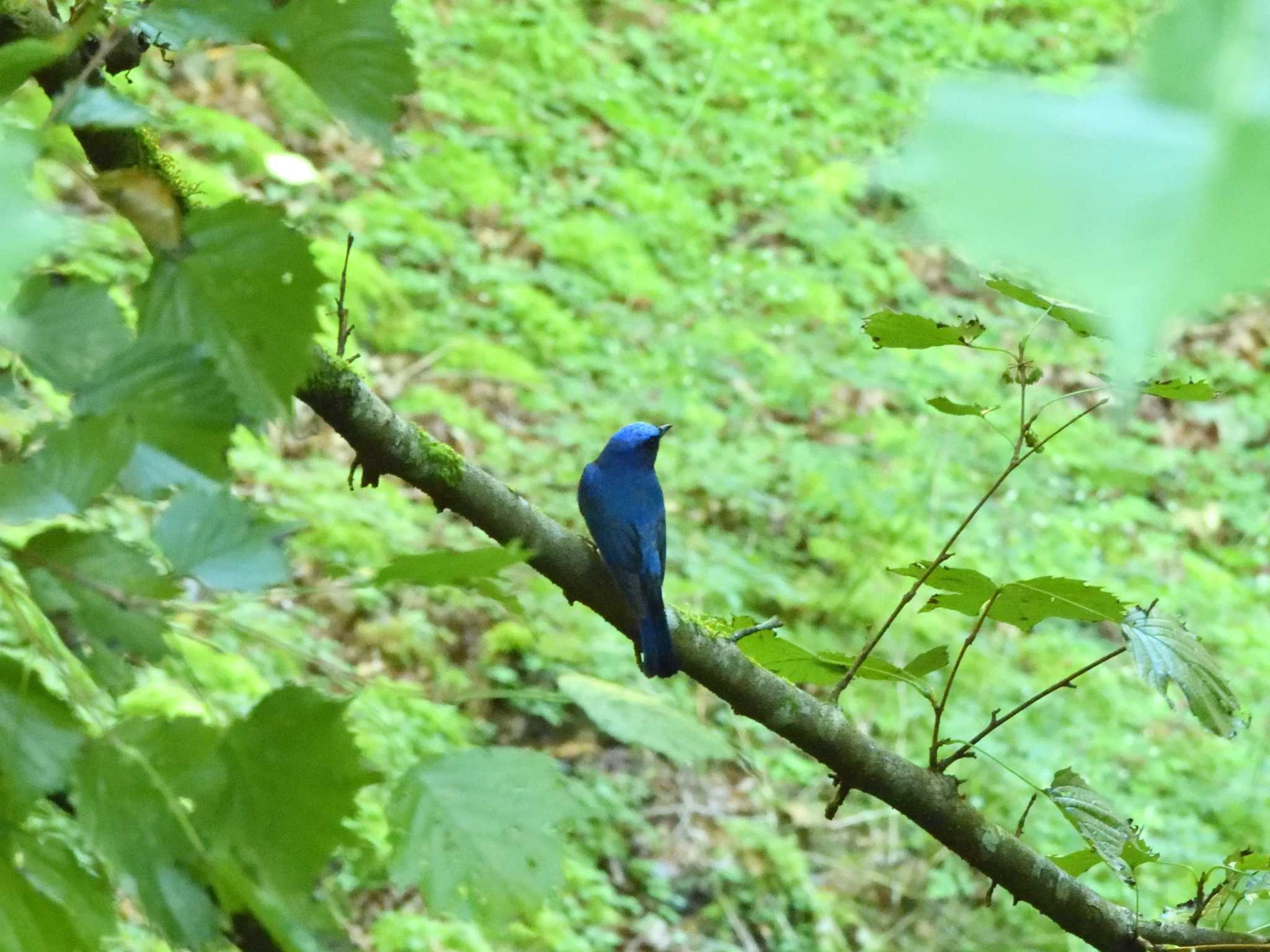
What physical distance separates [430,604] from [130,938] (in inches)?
74.3

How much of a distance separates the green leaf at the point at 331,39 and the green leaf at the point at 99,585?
240mm

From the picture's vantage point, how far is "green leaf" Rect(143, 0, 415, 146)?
55cm

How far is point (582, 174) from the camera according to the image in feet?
19.7

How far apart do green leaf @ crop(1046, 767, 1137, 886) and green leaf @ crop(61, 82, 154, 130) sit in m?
1.01

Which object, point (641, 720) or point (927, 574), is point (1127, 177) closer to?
point (641, 720)

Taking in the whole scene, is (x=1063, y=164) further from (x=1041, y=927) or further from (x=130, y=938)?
(x=1041, y=927)

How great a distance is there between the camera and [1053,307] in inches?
39.7

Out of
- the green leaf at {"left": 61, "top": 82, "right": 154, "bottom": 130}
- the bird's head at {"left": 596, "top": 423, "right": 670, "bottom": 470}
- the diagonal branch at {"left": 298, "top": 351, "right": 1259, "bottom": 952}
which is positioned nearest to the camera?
the green leaf at {"left": 61, "top": 82, "right": 154, "bottom": 130}

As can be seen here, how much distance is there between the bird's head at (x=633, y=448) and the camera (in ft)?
6.83

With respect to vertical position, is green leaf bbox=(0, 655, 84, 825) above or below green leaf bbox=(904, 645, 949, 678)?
above

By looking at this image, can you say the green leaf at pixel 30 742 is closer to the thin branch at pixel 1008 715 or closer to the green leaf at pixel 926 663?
the thin branch at pixel 1008 715

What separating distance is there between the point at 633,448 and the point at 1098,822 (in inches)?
44.1

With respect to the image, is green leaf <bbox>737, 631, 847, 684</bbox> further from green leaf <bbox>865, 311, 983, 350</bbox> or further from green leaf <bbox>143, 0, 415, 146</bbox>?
green leaf <bbox>143, 0, 415, 146</bbox>

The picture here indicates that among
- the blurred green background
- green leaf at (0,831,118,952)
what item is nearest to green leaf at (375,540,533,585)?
green leaf at (0,831,118,952)
